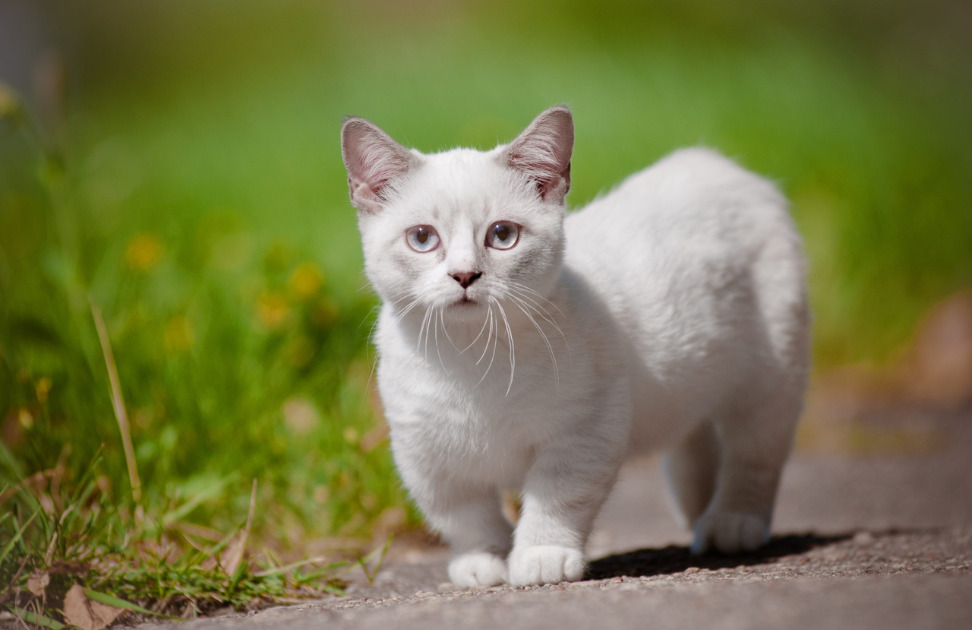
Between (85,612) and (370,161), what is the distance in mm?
1209

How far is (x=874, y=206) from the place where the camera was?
4.96 m

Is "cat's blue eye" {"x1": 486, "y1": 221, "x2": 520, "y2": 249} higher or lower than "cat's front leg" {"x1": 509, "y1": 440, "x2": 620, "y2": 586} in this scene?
higher

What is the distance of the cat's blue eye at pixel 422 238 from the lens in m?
2.11

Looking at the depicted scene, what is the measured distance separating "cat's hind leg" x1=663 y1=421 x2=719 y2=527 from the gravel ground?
19cm

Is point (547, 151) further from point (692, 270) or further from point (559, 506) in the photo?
point (559, 506)

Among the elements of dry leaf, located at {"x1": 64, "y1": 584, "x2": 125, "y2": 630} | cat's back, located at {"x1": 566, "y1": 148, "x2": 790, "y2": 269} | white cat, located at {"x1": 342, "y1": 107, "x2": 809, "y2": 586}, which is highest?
cat's back, located at {"x1": 566, "y1": 148, "x2": 790, "y2": 269}

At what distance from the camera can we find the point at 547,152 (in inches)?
88.0

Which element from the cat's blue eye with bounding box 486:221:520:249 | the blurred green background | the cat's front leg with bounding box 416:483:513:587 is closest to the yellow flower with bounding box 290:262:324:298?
the blurred green background

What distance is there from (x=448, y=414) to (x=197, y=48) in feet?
28.6

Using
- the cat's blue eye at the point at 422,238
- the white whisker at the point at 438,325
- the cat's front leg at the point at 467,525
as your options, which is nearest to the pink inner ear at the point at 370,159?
the cat's blue eye at the point at 422,238

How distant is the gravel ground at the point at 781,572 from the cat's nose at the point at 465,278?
2.17 ft

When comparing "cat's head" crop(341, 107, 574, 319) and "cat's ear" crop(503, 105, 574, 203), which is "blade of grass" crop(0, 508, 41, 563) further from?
"cat's ear" crop(503, 105, 574, 203)

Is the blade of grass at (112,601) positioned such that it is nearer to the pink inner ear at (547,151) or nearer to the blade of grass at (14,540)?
the blade of grass at (14,540)

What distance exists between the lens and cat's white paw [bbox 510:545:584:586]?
6.68 feet
